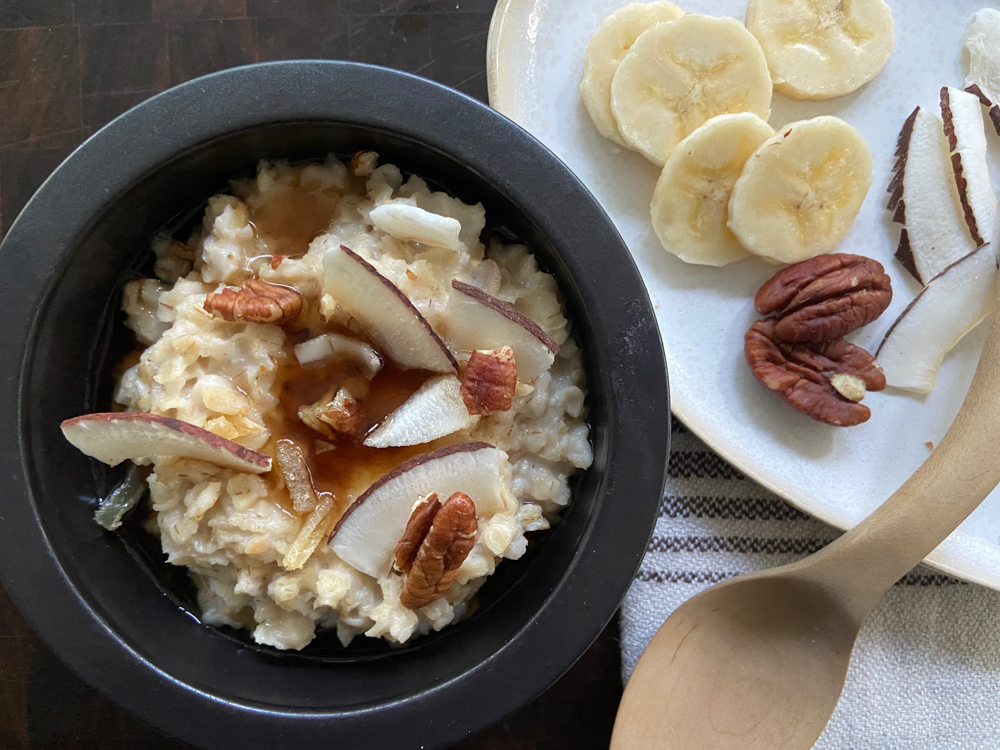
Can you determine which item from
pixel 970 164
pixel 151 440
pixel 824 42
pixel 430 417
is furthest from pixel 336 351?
pixel 970 164

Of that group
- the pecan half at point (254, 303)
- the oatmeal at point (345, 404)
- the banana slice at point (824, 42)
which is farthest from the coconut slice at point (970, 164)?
the pecan half at point (254, 303)

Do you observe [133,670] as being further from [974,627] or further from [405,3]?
[974,627]

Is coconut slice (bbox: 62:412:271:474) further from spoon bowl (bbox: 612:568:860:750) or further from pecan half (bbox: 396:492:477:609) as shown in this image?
spoon bowl (bbox: 612:568:860:750)

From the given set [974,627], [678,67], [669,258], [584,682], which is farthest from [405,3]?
[974,627]

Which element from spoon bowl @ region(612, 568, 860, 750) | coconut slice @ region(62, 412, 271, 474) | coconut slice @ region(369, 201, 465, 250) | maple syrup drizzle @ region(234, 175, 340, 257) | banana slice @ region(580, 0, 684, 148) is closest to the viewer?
coconut slice @ region(62, 412, 271, 474)

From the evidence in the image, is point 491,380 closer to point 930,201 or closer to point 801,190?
point 801,190

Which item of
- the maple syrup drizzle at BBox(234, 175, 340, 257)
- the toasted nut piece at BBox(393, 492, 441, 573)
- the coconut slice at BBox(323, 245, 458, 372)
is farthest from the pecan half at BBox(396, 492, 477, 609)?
the maple syrup drizzle at BBox(234, 175, 340, 257)
